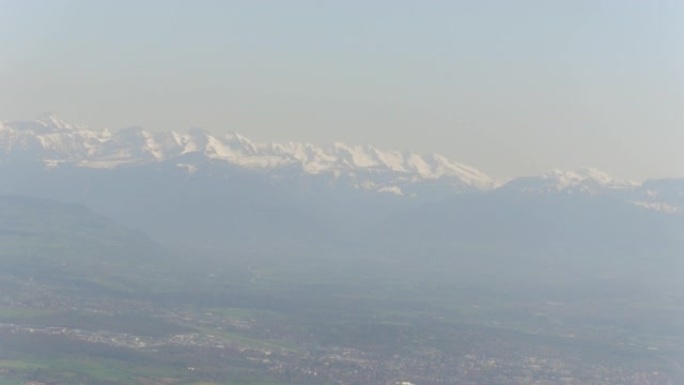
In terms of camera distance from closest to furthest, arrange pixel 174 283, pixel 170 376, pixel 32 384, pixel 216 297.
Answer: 1. pixel 32 384
2. pixel 170 376
3. pixel 216 297
4. pixel 174 283

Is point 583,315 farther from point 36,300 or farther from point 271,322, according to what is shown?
point 36,300

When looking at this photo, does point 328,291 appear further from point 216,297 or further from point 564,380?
point 564,380

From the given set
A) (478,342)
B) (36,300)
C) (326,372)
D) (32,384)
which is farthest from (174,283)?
(32,384)

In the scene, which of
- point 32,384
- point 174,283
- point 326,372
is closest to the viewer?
point 32,384

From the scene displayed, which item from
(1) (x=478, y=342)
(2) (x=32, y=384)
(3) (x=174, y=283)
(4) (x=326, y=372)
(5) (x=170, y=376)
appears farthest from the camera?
(3) (x=174, y=283)

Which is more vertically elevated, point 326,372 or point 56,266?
point 56,266

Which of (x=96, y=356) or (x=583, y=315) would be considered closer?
(x=96, y=356)

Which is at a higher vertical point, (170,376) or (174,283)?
(174,283)

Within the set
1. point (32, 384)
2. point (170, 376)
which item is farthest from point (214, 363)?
point (32, 384)

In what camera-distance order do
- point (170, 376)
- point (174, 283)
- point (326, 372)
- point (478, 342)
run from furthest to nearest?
1. point (174, 283)
2. point (478, 342)
3. point (326, 372)
4. point (170, 376)
